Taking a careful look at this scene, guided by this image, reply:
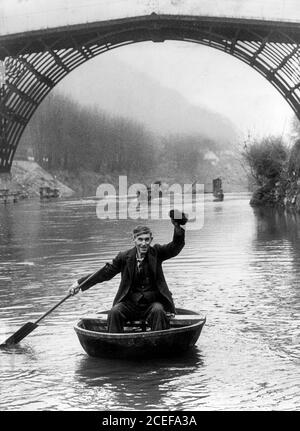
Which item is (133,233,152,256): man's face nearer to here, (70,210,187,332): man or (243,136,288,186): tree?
(70,210,187,332): man

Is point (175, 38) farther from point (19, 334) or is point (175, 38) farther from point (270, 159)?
point (19, 334)

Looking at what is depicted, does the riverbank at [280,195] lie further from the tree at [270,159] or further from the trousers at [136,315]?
the trousers at [136,315]

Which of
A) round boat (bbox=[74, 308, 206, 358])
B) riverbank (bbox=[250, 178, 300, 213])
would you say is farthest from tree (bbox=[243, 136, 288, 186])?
round boat (bbox=[74, 308, 206, 358])

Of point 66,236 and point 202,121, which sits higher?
point 202,121

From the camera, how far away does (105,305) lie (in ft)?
38.1

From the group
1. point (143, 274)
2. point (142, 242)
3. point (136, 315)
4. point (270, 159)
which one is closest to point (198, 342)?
point (136, 315)

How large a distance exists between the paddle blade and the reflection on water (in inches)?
4.9

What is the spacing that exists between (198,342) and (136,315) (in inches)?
35.7

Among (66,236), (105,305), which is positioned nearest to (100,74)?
(66,236)

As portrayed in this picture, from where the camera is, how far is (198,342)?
898cm

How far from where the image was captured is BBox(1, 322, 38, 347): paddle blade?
899 cm

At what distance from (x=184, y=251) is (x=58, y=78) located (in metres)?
32.2

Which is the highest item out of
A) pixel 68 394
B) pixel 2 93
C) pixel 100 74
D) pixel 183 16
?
pixel 100 74
